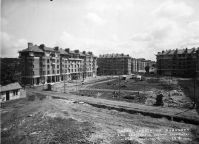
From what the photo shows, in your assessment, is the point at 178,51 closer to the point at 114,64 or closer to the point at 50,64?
the point at 114,64

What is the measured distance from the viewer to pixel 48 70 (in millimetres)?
67125

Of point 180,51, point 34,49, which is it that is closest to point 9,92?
point 34,49

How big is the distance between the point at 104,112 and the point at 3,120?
16411 mm

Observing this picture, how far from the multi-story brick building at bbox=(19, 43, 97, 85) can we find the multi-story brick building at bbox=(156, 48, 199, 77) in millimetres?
46121

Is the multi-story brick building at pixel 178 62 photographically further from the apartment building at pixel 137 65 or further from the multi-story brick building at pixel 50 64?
the multi-story brick building at pixel 50 64

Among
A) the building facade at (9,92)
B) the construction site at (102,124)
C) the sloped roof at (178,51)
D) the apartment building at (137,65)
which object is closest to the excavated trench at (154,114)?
the construction site at (102,124)

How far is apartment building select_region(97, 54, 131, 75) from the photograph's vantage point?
384 feet

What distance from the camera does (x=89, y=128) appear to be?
66.9ft

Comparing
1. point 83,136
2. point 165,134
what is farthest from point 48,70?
point 165,134

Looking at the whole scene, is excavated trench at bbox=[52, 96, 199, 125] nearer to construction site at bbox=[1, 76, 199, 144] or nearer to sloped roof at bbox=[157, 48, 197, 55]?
construction site at bbox=[1, 76, 199, 144]

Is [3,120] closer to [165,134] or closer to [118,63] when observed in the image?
[165,134]

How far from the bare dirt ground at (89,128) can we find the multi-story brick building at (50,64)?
111 ft

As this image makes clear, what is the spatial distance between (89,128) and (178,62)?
276 feet

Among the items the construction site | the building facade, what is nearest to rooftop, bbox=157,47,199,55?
the construction site
